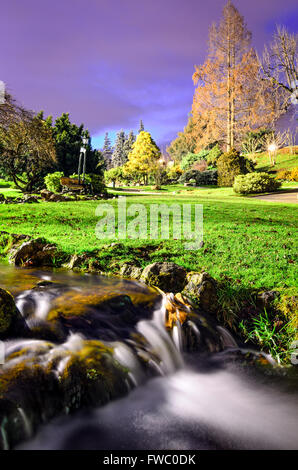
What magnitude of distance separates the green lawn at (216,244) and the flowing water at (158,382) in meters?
1.48

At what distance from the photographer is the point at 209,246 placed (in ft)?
22.7

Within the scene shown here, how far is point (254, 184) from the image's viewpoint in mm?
20219

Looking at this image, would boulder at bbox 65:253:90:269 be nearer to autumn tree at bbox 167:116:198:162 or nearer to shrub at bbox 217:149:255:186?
shrub at bbox 217:149:255:186

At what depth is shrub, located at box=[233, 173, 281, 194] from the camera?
20.2m

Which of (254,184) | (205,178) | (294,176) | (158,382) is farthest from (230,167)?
(158,382)

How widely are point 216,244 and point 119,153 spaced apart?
226 feet

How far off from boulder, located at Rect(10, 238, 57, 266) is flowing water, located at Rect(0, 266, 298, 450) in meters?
1.81

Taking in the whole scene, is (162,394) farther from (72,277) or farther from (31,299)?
(72,277)

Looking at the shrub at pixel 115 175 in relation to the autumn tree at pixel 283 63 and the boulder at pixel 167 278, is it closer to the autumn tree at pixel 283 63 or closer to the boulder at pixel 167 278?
the autumn tree at pixel 283 63

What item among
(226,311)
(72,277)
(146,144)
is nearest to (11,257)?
(72,277)

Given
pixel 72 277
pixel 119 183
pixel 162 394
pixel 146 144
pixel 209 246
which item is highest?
pixel 146 144

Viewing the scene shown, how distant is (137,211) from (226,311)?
332 inches
